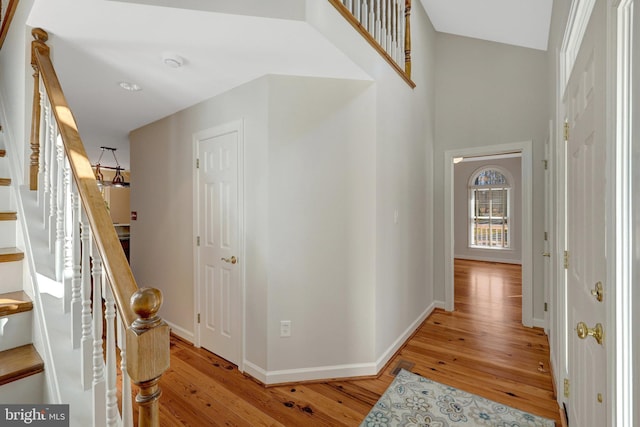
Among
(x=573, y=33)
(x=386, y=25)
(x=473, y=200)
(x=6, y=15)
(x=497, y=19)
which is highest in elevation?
(x=497, y=19)

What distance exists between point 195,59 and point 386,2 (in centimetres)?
175

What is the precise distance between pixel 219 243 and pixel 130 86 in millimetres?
1444

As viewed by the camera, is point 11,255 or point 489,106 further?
point 489,106

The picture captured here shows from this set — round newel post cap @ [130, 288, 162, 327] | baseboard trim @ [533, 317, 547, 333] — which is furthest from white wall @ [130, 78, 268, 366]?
baseboard trim @ [533, 317, 547, 333]

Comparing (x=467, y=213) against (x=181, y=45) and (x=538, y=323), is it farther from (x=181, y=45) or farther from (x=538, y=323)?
(x=181, y=45)

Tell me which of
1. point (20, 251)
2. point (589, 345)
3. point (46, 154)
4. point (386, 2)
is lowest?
point (589, 345)

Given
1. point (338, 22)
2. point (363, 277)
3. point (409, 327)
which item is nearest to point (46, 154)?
point (338, 22)

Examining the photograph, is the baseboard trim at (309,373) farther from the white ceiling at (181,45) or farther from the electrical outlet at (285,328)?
the white ceiling at (181,45)

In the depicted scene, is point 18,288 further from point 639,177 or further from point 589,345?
point 589,345

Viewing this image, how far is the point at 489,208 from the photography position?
716 centimetres

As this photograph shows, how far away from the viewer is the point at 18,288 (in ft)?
4.87

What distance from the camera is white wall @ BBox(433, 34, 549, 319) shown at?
3.19 meters

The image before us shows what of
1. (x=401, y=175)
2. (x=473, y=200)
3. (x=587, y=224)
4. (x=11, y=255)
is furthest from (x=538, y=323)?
(x=473, y=200)

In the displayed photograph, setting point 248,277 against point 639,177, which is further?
point 248,277
